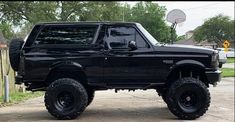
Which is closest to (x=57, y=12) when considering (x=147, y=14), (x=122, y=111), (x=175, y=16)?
(x=147, y=14)

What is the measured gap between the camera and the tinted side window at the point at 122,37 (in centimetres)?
1017

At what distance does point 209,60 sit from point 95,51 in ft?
7.34

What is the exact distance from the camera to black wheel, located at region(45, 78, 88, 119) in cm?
1003

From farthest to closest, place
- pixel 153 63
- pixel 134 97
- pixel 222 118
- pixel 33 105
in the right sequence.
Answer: pixel 134 97 → pixel 33 105 → pixel 222 118 → pixel 153 63

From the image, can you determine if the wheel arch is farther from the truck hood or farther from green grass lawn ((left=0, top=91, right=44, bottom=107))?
green grass lawn ((left=0, top=91, right=44, bottom=107))

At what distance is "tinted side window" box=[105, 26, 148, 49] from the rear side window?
1.11 feet

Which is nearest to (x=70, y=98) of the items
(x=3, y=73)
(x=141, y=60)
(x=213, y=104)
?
(x=141, y=60)

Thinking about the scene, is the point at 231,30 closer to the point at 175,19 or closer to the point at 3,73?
the point at 175,19

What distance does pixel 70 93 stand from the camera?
1012cm

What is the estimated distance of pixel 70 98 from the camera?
10188 millimetres

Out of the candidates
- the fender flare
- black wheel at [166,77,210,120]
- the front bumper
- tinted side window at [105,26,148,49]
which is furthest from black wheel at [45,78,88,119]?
the front bumper

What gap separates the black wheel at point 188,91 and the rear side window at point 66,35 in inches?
76.1

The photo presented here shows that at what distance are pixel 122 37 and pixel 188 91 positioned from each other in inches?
66.3

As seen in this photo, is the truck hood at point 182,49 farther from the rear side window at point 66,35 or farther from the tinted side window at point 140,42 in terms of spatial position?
the rear side window at point 66,35
